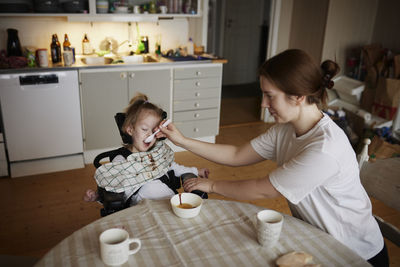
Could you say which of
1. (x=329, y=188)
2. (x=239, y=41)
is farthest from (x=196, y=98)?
(x=239, y=41)

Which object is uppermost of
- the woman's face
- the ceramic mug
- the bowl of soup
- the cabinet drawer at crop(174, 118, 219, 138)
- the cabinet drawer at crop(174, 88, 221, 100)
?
the woman's face

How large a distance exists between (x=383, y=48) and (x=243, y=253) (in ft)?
11.9

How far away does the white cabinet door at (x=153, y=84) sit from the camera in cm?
345

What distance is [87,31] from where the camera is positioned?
3.67m

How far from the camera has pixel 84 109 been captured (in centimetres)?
332

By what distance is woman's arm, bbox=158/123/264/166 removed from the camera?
71.4 inches

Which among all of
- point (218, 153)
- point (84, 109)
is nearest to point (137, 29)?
point (84, 109)

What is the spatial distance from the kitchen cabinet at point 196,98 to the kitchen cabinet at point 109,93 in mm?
153

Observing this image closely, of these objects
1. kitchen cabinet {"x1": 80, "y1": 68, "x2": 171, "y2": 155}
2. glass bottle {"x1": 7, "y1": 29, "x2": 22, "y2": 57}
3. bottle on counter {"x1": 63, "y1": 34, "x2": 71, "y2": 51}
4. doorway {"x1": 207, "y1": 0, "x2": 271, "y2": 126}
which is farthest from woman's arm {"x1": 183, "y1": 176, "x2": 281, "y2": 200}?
doorway {"x1": 207, "y1": 0, "x2": 271, "y2": 126}

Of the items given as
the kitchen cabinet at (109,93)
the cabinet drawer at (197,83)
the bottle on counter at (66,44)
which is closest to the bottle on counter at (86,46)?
the bottle on counter at (66,44)

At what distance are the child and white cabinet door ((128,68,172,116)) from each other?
160cm

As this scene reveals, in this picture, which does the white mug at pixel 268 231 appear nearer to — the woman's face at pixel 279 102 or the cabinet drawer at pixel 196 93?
the woman's face at pixel 279 102

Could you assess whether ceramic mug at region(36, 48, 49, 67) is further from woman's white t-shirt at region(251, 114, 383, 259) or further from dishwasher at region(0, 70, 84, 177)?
woman's white t-shirt at region(251, 114, 383, 259)

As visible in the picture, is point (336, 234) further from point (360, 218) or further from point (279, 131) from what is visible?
point (279, 131)
